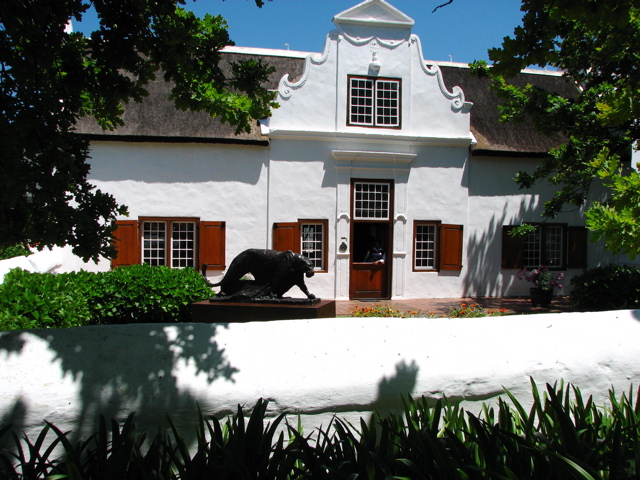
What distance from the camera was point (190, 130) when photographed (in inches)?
536

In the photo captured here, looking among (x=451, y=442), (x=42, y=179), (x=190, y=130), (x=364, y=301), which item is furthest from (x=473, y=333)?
(x=190, y=130)

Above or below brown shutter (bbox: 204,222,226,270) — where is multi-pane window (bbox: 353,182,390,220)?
above

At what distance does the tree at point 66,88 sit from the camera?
326 centimetres

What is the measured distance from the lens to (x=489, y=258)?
595 inches

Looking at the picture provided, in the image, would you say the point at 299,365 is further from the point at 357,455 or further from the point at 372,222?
the point at 372,222

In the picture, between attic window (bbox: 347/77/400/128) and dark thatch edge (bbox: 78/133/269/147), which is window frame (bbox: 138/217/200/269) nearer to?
dark thatch edge (bbox: 78/133/269/147)

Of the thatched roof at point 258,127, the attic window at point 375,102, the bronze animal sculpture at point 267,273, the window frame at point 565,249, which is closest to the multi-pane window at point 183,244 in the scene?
the thatched roof at point 258,127

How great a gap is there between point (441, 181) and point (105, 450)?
13239 mm

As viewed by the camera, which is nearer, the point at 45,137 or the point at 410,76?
the point at 45,137

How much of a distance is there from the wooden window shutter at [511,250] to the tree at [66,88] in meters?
11.7

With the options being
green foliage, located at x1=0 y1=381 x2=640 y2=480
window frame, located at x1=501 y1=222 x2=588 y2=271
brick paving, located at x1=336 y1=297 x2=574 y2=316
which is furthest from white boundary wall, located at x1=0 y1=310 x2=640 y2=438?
window frame, located at x1=501 y1=222 x2=588 y2=271

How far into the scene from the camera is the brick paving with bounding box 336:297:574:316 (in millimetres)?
12719

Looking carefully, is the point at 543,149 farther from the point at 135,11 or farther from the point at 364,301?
the point at 135,11

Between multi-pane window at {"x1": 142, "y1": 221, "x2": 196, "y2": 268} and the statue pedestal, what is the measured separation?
19.1 feet
